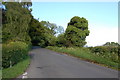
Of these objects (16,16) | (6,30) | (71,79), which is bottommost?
(71,79)

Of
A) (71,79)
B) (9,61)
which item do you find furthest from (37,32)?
(71,79)

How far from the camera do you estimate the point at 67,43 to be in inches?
1909

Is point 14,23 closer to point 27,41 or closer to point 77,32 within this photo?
point 27,41

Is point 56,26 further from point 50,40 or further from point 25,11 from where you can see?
point 25,11

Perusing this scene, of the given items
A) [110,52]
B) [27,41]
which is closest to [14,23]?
[27,41]

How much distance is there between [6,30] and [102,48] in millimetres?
14981

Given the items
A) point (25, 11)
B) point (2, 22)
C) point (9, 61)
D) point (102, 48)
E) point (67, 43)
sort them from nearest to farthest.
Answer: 1. point (9, 61)
2. point (102, 48)
3. point (2, 22)
4. point (25, 11)
5. point (67, 43)

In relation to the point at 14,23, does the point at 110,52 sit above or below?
below

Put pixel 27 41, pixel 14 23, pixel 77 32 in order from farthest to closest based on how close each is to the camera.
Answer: pixel 77 32
pixel 27 41
pixel 14 23

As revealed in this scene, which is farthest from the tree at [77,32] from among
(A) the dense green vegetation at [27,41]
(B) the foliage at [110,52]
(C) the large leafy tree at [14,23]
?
(B) the foliage at [110,52]

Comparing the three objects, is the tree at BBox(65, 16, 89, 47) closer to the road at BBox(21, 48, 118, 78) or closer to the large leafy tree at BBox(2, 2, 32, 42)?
the large leafy tree at BBox(2, 2, 32, 42)

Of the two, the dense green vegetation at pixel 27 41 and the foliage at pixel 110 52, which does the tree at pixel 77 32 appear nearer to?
the dense green vegetation at pixel 27 41

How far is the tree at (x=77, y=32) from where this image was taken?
4912 cm

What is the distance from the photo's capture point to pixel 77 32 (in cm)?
5003
